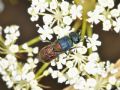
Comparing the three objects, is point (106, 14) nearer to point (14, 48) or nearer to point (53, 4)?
point (53, 4)

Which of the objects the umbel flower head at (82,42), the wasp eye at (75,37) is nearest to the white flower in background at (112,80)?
the umbel flower head at (82,42)

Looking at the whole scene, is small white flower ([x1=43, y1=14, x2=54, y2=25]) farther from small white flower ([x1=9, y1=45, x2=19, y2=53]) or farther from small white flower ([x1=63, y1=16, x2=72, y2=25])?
small white flower ([x1=9, y1=45, x2=19, y2=53])

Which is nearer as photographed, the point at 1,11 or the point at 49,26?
the point at 49,26

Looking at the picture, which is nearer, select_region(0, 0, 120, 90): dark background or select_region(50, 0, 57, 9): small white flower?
select_region(50, 0, 57, 9): small white flower

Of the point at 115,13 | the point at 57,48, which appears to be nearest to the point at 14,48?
the point at 57,48

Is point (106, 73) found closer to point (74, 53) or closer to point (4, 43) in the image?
point (74, 53)

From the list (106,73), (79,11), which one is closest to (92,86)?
(106,73)

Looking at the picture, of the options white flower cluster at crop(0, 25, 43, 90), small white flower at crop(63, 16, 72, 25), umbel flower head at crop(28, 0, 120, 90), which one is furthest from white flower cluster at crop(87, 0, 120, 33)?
white flower cluster at crop(0, 25, 43, 90)
